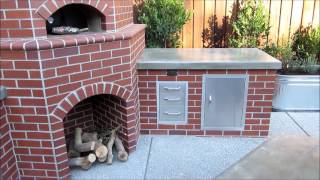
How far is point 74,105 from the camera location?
105 inches

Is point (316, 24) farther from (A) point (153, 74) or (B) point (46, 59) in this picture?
(B) point (46, 59)

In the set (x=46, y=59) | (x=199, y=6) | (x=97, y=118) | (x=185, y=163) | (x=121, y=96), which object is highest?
(x=199, y=6)

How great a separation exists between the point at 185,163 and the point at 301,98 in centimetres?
200

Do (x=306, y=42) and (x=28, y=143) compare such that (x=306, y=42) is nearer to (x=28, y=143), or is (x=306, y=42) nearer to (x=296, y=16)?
(x=296, y=16)

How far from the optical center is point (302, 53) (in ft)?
14.9

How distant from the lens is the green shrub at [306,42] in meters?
4.31

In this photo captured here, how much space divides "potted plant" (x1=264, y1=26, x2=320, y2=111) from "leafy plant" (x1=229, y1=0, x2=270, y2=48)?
1.01 feet

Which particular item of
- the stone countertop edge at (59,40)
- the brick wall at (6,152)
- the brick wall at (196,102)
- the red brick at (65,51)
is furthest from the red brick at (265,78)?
the brick wall at (6,152)

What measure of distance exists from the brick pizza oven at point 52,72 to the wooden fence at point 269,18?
5.84ft

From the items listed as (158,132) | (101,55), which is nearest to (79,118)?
(158,132)

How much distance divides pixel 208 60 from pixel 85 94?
1331 mm

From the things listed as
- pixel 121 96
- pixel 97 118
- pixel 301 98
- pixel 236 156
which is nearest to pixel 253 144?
pixel 236 156

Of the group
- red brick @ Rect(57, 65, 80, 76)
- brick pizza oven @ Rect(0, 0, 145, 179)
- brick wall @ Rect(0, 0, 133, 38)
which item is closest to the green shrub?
brick pizza oven @ Rect(0, 0, 145, 179)

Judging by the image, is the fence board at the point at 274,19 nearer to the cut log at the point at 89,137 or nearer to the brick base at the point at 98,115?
the brick base at the point at 98,115
